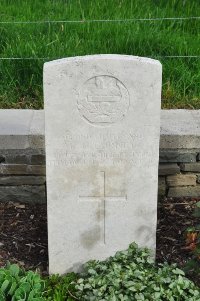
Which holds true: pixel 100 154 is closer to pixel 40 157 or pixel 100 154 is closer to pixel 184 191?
pixel 40 157

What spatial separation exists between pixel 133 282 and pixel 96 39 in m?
2.26

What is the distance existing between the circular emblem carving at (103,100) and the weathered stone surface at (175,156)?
3.00 ft

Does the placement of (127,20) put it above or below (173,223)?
above

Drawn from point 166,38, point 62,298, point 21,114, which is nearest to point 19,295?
point 62,298

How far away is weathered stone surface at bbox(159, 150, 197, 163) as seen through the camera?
4104 mm

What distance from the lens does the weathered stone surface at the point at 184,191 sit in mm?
4223

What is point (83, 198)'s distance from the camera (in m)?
3.43

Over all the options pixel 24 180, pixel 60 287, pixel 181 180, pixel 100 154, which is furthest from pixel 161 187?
pixel 60 287

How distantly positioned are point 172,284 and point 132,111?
0.79m

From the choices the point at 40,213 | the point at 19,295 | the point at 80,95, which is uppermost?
the point at 80,95

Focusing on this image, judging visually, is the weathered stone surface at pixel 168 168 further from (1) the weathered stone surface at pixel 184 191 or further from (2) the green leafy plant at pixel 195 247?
(2) the green leafy plant at pixel 195 247

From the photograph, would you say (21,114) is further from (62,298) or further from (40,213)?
(62,298)

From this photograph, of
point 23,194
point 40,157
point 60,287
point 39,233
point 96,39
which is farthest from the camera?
point 96,39

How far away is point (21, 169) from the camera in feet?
13.5
